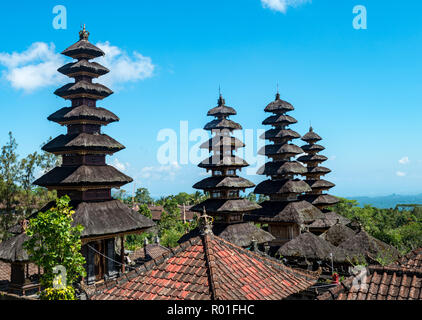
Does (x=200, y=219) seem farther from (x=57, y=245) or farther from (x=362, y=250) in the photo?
(x=362, y=250)

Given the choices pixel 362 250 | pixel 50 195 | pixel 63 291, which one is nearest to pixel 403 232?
pixel 362 250

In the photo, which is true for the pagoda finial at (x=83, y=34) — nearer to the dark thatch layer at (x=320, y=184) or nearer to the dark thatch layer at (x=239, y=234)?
the dark thatch layer at (x=239, y=234)

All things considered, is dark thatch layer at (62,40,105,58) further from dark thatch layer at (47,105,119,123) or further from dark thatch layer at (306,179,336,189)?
dark thatch layer at (306,179,336,189)

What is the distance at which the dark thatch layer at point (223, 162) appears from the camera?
28.4 metres

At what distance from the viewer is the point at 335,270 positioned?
2408 cm

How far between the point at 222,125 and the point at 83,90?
38.4ft

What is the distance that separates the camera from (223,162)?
2841 cm

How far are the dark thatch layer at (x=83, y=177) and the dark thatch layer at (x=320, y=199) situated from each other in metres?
23.0

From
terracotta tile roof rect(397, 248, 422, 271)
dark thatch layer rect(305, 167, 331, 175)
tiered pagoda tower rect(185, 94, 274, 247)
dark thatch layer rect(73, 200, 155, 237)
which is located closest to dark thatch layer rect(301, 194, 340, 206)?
dark thatch layer rect(305, 167, 331, 175)

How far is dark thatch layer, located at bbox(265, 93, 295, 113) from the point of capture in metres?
34.7

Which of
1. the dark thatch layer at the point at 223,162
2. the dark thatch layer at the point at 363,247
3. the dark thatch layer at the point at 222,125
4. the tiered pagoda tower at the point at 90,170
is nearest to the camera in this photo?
the tiered pagoda tower at the point at 90,170

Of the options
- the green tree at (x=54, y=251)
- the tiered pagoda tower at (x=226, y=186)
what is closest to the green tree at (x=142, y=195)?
the tiered pagoda tower at (x=226, y=186)

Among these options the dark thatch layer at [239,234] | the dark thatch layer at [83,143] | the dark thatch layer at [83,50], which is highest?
the dark thatch layer at [83,50]

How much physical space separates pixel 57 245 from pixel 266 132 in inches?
1079
